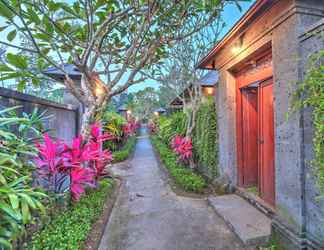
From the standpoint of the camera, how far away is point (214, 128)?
490 cm

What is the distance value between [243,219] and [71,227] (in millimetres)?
2592

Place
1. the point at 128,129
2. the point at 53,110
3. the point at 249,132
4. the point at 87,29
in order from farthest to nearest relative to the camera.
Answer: the point at 128,129 → the point at 249,132 → the point at 53,110 → the point at 87,29

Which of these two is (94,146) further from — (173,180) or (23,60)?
(173,180)

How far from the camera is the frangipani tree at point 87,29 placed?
2514mm

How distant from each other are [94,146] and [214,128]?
3.04m

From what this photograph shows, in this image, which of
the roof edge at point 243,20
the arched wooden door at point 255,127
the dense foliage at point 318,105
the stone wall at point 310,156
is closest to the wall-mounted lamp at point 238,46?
the roof edge at point 243,20

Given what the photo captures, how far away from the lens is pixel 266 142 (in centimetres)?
341

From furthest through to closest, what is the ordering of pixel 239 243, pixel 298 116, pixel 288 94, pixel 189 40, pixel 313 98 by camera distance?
1. pixel 189 40
2. pixel 239 243
3. pixel 288 94
4. pixel 298 116
5. pixel 313 98

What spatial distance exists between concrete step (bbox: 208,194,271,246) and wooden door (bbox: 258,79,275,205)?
1.39ft

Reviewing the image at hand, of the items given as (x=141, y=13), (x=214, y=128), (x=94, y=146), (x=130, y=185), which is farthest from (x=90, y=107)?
(x=214, y=128)

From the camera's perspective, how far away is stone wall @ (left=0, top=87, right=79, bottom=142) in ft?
8.04

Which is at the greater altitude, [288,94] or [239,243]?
[288,94]

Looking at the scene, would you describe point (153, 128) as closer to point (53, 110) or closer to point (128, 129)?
point (128, 129)

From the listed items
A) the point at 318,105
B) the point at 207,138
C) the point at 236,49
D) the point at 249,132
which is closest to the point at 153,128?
the point at 207,138
